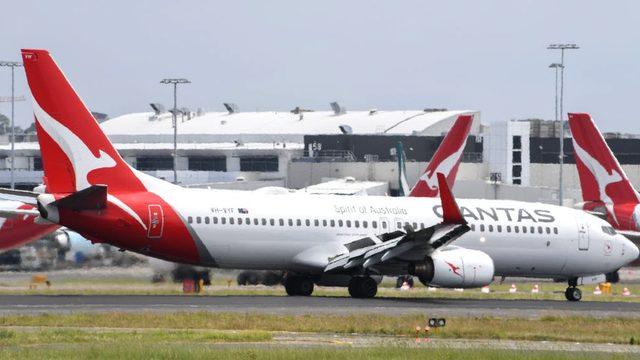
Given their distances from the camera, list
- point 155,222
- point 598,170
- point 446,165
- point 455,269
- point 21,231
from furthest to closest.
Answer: point 446,165 → point 598,170 → point 21,231 → point 455,269 → point 155,222

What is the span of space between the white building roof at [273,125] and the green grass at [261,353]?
358 ft

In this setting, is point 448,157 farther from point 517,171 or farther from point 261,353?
point 517,171

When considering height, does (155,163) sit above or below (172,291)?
above

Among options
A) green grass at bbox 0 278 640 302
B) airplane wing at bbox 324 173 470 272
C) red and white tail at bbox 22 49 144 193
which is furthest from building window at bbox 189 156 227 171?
red and white tail at bbox 22 49 144 193

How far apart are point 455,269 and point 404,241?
1849 millimetres

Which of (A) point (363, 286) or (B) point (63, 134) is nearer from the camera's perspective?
(B) point (63, 134)

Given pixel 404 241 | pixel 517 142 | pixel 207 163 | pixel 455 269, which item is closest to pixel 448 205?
pixel 404 241

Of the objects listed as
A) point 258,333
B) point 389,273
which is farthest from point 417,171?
point 258,333

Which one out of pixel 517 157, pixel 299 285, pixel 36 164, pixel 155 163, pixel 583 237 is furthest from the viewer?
pixel 36 164

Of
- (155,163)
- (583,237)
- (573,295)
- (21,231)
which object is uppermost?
(583,237)

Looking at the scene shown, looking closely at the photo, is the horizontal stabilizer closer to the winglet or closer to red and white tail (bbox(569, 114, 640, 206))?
the winglet

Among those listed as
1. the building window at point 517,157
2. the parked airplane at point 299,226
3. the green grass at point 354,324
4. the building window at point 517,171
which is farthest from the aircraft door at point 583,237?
the building window at point 517,171

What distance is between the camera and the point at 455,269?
4675 cm

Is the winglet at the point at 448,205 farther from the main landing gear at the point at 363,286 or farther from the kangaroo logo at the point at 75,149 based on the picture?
the kangaroo logo at the point at 75,149
